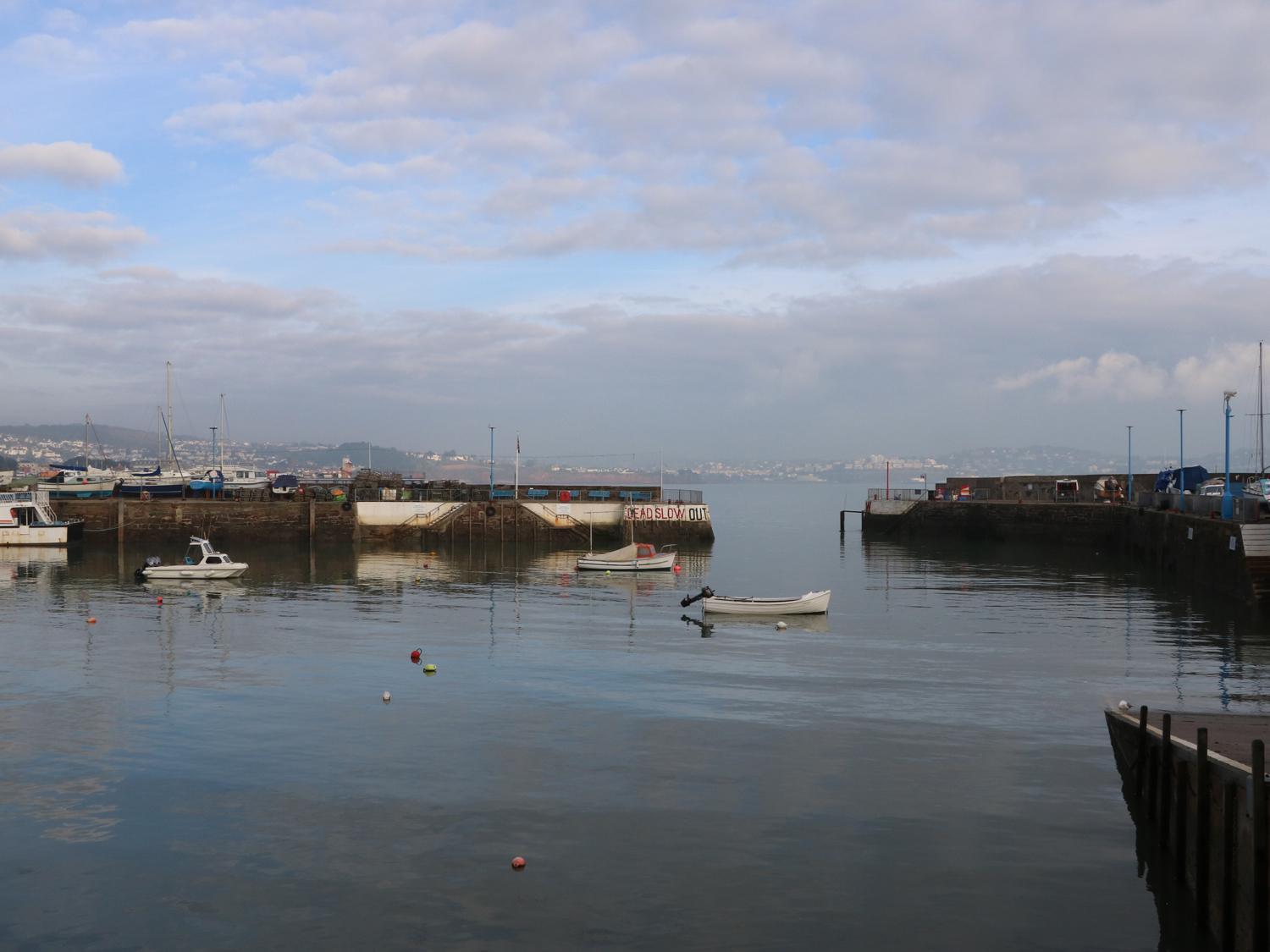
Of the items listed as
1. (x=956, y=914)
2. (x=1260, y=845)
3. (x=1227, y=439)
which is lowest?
(x=956, y=914)

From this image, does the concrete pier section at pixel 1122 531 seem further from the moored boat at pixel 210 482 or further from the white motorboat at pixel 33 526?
the white motorboat at pixel 33 526

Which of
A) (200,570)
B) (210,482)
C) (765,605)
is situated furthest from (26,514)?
(765,605)

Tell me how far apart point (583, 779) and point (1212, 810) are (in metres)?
12.1

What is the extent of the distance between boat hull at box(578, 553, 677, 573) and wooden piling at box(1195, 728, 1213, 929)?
5258cm

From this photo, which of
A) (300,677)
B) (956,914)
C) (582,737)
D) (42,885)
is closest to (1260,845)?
(956,914)

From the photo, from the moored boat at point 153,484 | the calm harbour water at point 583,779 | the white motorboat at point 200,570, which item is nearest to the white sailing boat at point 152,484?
the moored boat at point 153,484

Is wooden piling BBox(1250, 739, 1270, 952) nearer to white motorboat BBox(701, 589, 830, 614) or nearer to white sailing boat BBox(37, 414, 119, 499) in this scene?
white motorboat BBox(701, 589, 830, 614)

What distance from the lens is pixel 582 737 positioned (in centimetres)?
2556

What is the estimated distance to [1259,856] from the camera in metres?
13.2

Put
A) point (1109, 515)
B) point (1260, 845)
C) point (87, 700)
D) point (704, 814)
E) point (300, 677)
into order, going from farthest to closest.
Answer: point (1109, 515) → point (300, 677) → point (87, 700) → point (704, 814) → point (1260, 845)

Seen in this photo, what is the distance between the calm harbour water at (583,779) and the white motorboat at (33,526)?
42.6 meters

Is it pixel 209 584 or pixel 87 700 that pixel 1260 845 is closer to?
pixel 87 700

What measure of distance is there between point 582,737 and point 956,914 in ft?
38.2

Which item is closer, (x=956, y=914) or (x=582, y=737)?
(x=956, y=914)
